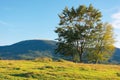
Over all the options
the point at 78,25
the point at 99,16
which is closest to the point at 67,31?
the point at 78,25

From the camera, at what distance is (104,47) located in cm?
9719

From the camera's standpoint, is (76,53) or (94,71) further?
(76,53)

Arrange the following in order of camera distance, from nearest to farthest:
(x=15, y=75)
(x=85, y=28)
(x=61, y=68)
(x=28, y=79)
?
(x=28, y=79) → (x=15, y=75) → (x=61, y=68) → (x=85, y=28)

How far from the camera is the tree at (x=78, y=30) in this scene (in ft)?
288

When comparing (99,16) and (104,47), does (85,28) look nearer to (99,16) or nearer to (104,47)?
(99,16)

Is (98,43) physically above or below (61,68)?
above

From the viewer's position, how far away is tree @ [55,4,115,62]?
87.9m

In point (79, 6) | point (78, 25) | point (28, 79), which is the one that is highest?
point (79, 6)

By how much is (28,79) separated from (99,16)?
5975 centimetres

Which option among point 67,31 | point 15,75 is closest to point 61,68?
point 15,75

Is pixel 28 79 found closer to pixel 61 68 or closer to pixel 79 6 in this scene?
pixel 61 68

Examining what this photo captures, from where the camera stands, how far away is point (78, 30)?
3450 inches

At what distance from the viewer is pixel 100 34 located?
309ft

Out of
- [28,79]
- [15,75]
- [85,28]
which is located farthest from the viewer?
[85,28]
